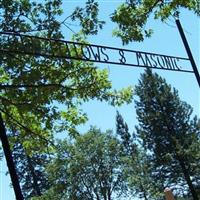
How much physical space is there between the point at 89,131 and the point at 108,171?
5118mm

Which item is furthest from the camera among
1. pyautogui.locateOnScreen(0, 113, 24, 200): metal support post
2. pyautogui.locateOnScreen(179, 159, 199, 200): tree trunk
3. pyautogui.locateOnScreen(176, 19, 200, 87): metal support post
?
pyautogui.locateOnScreen(179, 159, 199, 200): tree trunk

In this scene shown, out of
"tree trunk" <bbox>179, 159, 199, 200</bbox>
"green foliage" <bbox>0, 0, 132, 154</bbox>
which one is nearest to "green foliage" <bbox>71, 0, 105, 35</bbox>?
"green foliage" <bbox>0, 0, 132, 154</bbox>

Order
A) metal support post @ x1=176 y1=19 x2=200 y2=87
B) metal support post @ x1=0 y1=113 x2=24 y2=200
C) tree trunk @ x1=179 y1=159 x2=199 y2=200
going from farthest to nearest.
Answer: tree trunk @ x1=179 y1=159 x2=199 y2=200 < metal support post @ x1=176 y1=19 x2=200 y2=87 < metal support post @ x1=0 y1=113 x2=24 y2=200

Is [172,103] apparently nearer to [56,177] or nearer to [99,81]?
[56,177]

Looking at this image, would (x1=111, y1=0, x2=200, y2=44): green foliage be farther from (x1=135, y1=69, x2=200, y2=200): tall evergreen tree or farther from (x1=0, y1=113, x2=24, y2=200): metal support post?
(x1=135, y1=69, x2=200, y2=200): tall evergreen tree

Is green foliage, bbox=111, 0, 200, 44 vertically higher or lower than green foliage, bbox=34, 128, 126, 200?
lower

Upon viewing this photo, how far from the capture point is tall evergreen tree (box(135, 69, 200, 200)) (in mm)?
60281

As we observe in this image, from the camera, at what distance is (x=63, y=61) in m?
16.4

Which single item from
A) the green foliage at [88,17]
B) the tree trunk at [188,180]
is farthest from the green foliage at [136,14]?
the tree trunk at [188,180]

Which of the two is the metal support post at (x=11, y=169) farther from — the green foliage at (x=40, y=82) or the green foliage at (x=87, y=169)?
the green foliage at (x=87, y=169)

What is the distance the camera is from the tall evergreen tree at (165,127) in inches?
2373

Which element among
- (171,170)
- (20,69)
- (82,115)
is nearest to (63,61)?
(20,69)

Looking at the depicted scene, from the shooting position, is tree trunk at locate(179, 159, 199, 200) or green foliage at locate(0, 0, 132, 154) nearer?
green foliage at locate(0, 0, 132, 154)

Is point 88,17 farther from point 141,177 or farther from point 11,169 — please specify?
point 141,177
